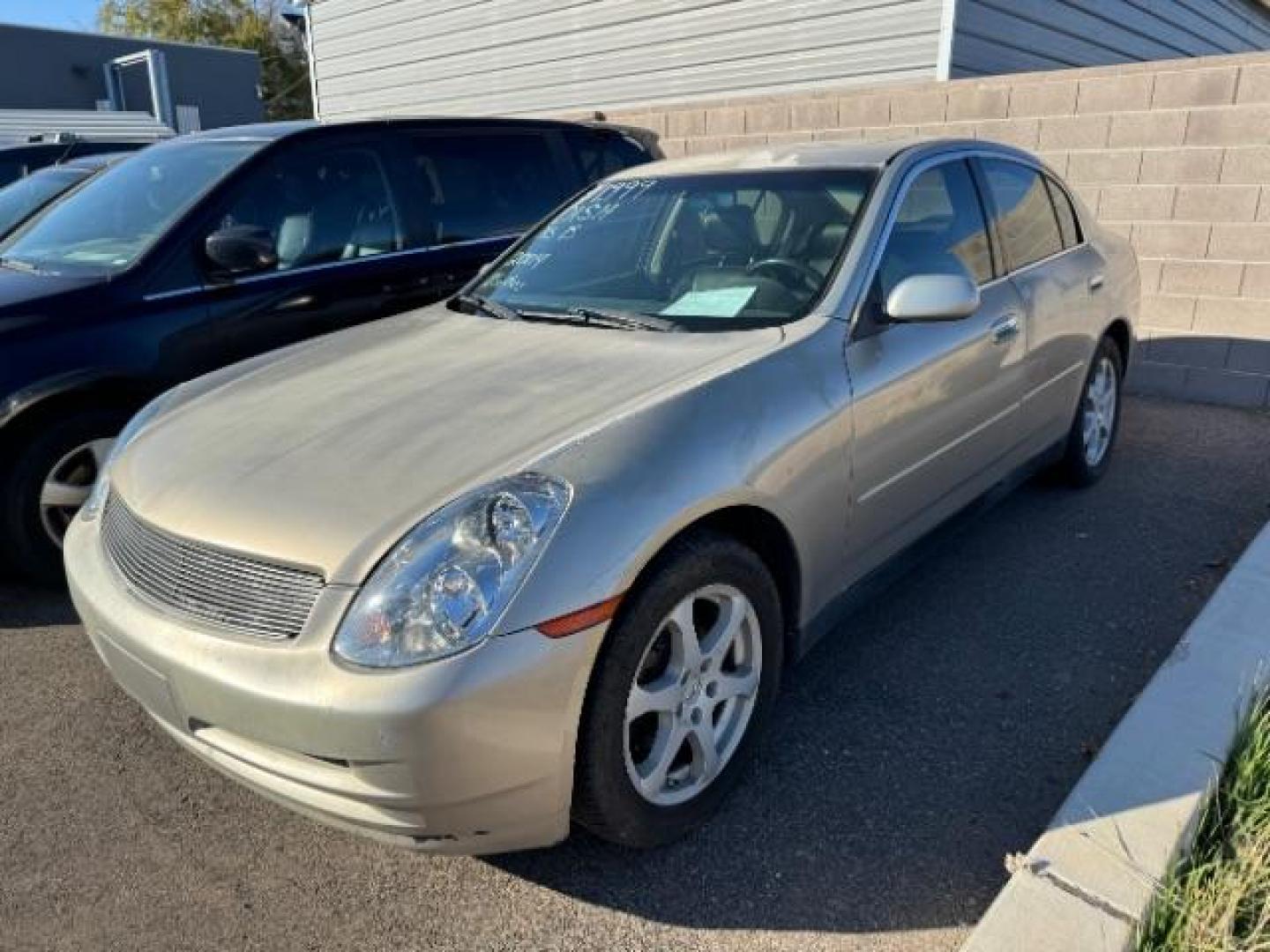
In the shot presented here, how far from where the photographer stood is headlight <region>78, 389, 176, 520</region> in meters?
2.66

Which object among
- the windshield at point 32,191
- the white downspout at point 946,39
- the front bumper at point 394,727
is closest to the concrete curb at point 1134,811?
the front bumper at point 394,727

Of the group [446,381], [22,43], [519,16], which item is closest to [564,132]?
[446,381]

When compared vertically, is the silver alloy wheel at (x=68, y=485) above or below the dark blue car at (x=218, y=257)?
below

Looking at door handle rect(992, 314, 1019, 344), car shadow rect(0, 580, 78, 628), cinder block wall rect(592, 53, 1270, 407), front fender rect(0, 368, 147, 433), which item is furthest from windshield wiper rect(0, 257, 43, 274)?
cinder block wall rect(592, 53, 1270, 407)

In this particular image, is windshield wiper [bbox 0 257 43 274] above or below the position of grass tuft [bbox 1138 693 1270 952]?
above

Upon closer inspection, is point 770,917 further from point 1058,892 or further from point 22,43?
point 22,43

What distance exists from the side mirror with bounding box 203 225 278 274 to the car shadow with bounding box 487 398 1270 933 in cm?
281

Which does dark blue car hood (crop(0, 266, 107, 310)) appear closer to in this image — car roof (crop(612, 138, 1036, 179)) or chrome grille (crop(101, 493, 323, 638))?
chrome grille (crop(101, 493, 323, 638))

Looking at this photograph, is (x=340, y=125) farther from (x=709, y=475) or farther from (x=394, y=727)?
(x=394, y=727)

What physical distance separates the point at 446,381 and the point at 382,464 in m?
0.53

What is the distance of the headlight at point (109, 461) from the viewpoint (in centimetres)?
266

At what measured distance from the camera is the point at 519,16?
1073 centimetres

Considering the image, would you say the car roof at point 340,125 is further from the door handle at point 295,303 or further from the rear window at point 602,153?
the door handle at point 295,303

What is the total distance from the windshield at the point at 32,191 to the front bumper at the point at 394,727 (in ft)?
17.8
